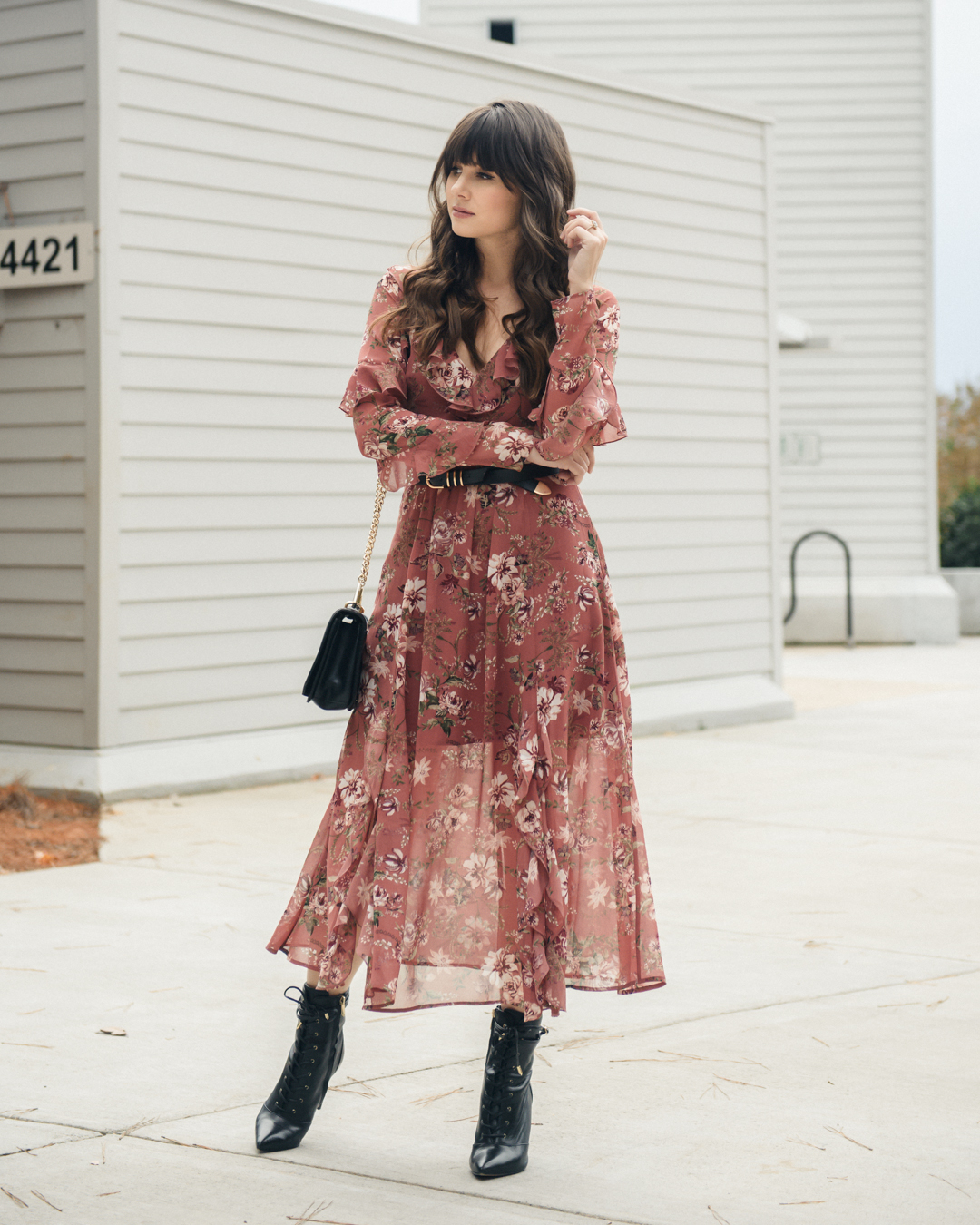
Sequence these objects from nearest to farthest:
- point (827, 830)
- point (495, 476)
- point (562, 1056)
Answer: point (495, 476) < point (562, 1056) < point (827, 830)

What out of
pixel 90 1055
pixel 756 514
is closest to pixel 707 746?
pixel 756 514

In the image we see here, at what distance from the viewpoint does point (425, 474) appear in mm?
2553

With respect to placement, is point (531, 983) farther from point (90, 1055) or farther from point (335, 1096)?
point (90, 1055)

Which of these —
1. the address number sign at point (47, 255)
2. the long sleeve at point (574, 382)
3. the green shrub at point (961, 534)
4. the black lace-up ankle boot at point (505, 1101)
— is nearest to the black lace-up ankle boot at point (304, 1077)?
the black lace-up ankle boot at point (505, 1101)

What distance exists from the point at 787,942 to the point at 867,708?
540cm

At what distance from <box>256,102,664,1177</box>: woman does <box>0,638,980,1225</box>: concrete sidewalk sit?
17 cm

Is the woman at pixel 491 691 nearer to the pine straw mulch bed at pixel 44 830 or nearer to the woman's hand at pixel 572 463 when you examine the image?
the woman's hand at pixel 572 463

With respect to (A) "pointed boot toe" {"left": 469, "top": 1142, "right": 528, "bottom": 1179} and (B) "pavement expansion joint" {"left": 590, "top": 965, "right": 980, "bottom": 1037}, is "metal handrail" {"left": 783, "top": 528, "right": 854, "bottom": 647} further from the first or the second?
(A) "pointed boot toe" {"left": 469, "top": 1142, "right": 528, "bottom": 1179}

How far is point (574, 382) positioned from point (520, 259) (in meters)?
0.28

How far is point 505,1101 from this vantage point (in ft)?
8.05

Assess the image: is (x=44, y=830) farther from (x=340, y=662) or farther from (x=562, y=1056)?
(x=340, y=662)

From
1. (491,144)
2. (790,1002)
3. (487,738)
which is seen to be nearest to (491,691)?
(487,738)

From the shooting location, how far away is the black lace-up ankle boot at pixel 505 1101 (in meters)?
2.41

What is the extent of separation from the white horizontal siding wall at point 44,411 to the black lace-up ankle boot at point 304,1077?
3.53m
